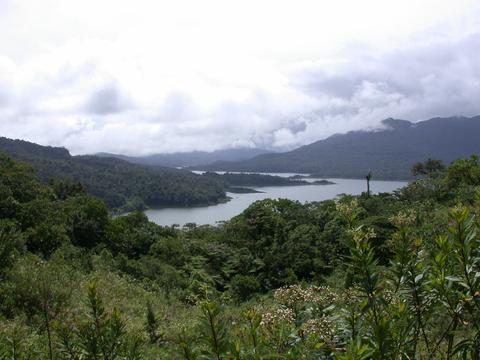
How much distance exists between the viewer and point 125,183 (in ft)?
261

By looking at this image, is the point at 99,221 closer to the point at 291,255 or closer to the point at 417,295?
the point at 291,255

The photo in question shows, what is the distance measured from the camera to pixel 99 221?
21.0 m

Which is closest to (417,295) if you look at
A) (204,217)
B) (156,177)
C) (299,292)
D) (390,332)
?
(390,332)

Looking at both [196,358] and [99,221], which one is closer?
[196,358]

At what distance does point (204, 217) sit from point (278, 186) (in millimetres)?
47656

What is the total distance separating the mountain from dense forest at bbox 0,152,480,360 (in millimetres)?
37909

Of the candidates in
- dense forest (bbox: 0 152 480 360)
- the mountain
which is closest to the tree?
dense forest (bbox: 0 152 480 360)

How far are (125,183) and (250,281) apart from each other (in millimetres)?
66278

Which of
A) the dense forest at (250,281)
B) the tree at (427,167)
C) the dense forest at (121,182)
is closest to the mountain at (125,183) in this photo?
the dense forest at (121,182)

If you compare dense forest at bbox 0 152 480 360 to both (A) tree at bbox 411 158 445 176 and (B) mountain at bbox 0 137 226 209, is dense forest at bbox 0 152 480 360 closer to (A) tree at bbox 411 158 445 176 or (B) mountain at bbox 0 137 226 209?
(A) tree at bbox 411 158 445 176

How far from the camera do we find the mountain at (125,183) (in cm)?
7175

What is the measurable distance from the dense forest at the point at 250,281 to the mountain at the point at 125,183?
1492 inches

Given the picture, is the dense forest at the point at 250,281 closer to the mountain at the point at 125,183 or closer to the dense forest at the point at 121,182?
the dense forest at the point at 121,182

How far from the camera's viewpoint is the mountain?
235ft
